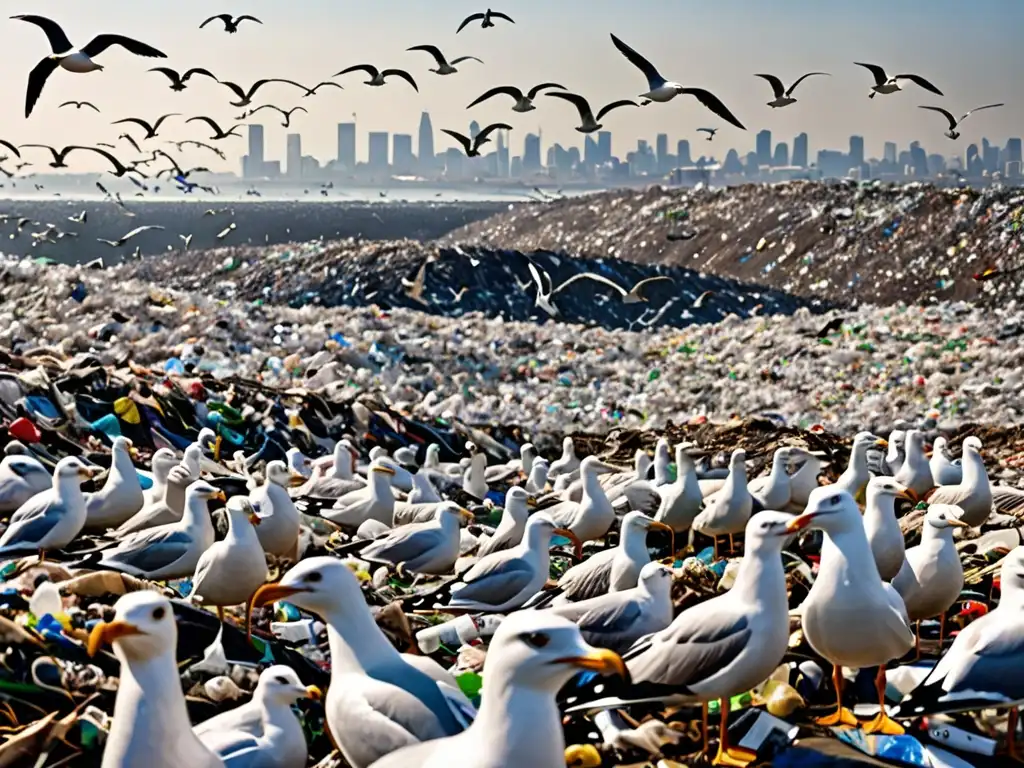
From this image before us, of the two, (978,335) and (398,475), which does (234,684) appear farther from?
(978,335)

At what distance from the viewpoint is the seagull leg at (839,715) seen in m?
3.90

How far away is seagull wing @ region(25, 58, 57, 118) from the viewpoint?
750cm

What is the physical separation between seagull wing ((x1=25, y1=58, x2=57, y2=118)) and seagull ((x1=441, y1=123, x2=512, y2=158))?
4.50 meters

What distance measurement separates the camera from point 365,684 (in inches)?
133

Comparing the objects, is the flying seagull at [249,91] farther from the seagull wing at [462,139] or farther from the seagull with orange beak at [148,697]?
the seagull with orange beak at [148,697]

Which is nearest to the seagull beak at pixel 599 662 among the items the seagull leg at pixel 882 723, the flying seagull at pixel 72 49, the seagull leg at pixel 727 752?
the seagull leg at pixel 727 752

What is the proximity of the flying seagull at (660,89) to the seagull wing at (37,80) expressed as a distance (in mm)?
3923

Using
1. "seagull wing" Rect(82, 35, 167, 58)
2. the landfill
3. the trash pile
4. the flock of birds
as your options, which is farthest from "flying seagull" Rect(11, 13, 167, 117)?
the trash pile

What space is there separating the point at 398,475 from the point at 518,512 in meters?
2.55

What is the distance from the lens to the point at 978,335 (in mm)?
16734

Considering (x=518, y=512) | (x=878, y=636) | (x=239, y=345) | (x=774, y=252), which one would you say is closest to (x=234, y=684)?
(x=878, y=636)

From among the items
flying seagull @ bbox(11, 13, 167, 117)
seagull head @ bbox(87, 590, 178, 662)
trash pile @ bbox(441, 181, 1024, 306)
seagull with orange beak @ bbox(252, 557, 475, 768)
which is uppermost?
flying seagull @ bbox(11, 13, 167, 117)

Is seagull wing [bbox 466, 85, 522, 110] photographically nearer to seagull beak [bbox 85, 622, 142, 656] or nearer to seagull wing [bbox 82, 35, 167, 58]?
seagull wing [bbox 82, 35, 167, 58]

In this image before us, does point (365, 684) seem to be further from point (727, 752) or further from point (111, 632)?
point (727, 752)
